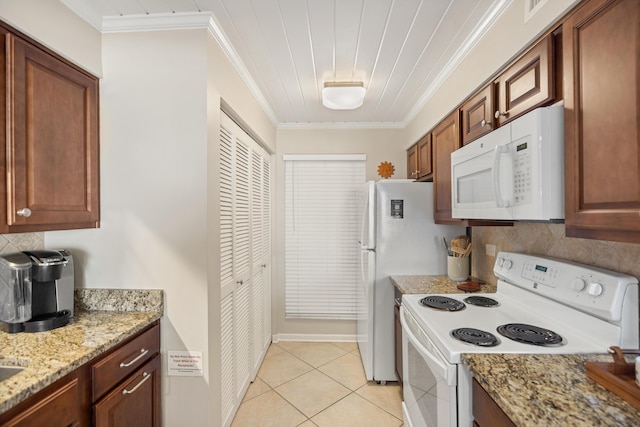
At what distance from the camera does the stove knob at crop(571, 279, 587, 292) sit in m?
1.27

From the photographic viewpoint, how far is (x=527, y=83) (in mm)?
1375

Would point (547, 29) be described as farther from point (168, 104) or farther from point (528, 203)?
point (168, 104)

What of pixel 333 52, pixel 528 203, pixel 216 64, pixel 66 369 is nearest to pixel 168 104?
pixel 216 64

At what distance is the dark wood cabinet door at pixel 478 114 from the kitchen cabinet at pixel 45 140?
2.04 m

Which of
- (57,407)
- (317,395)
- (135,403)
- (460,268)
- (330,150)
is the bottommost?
(317,395)

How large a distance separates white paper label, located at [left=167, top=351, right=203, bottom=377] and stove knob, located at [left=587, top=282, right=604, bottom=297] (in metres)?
1.76

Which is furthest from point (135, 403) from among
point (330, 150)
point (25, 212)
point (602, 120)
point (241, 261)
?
point (330, 150)

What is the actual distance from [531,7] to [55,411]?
7.57 ft

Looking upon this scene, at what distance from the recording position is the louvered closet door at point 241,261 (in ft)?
6.67

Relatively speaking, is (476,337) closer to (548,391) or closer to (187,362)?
(548,391)

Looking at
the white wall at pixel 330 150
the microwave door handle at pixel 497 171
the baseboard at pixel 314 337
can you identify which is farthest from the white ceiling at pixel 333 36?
the baseboard at pixel 314 337

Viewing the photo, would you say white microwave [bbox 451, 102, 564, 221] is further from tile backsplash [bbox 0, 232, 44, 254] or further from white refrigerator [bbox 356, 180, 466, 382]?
tile backsplash [bbox 0, 232, 44, 254]

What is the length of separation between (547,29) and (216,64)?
1.55 metres

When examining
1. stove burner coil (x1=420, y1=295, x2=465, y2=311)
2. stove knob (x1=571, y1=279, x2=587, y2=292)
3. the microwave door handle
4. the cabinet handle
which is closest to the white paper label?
the cabinet handle
